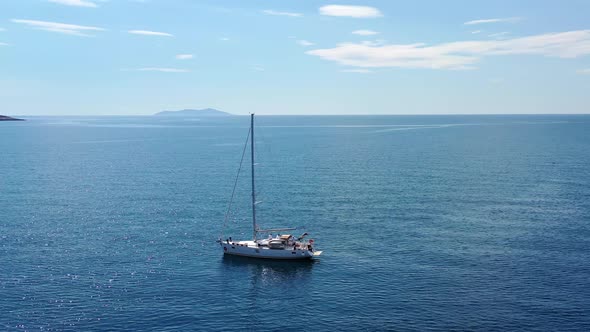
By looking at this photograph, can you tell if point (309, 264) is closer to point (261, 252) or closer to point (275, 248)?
point (275, 248)

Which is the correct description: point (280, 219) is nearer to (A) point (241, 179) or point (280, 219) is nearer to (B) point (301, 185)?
(B) point (301, 185)

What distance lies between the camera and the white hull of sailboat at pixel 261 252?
3302 inches

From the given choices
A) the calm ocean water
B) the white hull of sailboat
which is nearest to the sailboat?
the white hull of sailboat

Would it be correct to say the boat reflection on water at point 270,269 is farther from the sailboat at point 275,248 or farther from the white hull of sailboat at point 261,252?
the sailboat at point 275,248

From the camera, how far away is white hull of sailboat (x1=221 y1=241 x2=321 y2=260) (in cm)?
8388

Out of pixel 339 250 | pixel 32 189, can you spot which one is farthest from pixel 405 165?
pixel 32 189

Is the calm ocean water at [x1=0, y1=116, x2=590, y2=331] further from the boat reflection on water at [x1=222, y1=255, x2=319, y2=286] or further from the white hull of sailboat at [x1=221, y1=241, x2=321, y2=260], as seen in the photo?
the white hull of sailboat at [x1=221, y1=241, x2=321, y2=260]

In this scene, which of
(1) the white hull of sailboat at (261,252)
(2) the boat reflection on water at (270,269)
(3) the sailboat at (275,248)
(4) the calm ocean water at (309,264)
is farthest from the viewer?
(3) the sailboat at (275,248)

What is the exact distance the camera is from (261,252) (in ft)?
280

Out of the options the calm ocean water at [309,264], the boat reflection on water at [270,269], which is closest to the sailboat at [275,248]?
the boat reflection on water at [270,269]

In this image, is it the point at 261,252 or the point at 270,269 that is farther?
the point at 261,252

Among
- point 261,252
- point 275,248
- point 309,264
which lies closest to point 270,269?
point 261,252

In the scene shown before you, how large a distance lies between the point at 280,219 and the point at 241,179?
58.9m

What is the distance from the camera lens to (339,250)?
87688 millimetres
